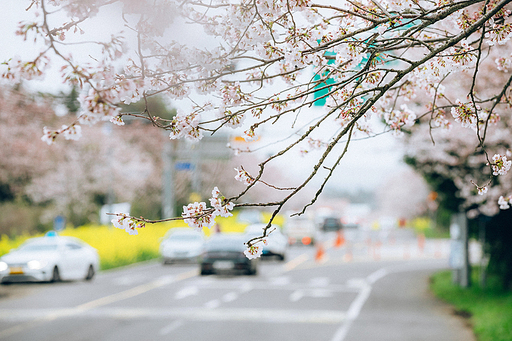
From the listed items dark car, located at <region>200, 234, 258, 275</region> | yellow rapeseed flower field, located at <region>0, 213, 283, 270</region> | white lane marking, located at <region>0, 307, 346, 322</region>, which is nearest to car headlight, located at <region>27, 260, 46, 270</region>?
white lane marking, located at <region>0, 307, 346, 322</region>

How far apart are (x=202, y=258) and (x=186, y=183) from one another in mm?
27195

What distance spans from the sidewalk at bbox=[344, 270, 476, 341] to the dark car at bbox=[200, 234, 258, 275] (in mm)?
4788

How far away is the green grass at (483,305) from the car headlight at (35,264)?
11.9 meters

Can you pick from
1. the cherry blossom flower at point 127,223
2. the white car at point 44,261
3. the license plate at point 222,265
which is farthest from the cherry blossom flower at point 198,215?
the license plate at point 222,265

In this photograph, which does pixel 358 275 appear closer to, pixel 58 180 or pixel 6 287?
pixel 6 287

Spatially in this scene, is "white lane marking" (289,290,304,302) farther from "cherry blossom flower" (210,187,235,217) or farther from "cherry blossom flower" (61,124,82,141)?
"cherry blossom flower" (61,124,82,141)

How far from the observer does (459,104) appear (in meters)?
4.77

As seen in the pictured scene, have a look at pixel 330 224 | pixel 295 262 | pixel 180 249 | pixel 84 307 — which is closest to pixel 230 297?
pixel 84 307

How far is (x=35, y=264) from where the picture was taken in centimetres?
1778

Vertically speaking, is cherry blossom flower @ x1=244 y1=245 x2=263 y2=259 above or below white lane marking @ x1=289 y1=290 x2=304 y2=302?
above

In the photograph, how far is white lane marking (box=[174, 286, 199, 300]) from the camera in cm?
1688

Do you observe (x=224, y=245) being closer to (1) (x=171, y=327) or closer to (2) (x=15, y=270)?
(2) (x=15, y=270)

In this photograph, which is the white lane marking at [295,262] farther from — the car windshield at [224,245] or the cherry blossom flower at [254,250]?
the cherry blossom flower at [254,250]

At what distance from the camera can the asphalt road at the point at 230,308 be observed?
453 inches
